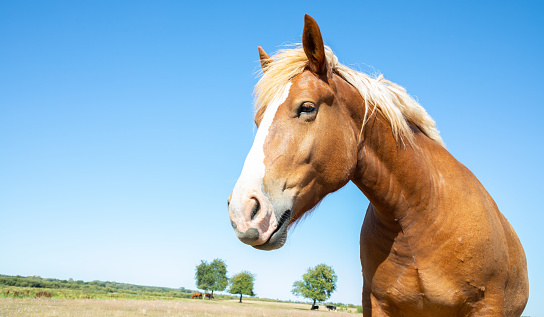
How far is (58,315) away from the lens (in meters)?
15.2

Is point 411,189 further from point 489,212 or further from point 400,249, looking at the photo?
point 489,212

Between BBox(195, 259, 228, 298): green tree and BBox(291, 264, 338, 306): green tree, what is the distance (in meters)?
20.5

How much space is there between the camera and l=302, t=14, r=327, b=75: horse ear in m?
2.74

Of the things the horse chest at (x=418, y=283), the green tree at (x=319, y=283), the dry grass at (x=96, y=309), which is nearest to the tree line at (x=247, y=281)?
the green tree at (x=319, y=283)

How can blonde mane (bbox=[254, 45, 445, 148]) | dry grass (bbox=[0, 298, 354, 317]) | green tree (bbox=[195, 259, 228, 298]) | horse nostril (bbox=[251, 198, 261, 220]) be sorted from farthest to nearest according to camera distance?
green tree (bbox=[195, 259, 228, 298])
dry grass (bbox=[0, 298, 354, 317])
blonde mane (bbox=[254, 45, 445, 148])
horse nostril (bbox=[251, 198, 261, 220])

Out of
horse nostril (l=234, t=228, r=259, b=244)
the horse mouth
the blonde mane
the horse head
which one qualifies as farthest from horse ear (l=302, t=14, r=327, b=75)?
horse nostril (l=234, t=228, r=259, b=244)

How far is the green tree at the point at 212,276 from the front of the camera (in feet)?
293

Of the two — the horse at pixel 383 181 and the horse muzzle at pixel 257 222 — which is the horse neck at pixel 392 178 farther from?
the horse muzzle at pixel 257 222

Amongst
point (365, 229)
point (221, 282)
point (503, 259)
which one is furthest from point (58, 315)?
point (221, 282)

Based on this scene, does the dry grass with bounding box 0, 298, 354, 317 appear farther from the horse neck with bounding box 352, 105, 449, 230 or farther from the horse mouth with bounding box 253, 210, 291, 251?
the horse neck with bounding box 352, 105, 449, 230

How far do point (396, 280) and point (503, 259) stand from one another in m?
1.00

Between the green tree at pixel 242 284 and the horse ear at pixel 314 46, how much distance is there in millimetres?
95260

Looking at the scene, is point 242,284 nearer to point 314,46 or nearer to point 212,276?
point 212,276

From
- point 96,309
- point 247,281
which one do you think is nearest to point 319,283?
point 247,281
